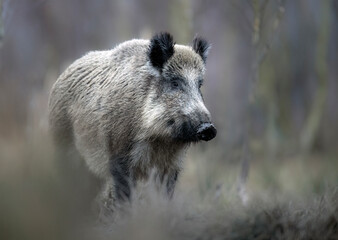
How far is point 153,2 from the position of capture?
1022 inches

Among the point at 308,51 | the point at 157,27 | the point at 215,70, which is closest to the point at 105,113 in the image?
the point at 308,51

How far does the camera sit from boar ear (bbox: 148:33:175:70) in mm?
7379

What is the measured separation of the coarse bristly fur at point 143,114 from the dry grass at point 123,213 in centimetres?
77

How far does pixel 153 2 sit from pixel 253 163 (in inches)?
410

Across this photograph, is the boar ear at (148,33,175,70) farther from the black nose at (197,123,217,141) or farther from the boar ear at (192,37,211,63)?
the black nose at (197,123,217,141)

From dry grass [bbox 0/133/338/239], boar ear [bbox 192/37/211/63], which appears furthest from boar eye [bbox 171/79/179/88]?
dry grass [bbox 0/133/338/239]

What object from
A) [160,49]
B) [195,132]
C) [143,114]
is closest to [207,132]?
[195,132]

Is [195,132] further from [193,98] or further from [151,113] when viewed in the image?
[151,113]

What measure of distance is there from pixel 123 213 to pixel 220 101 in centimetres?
1490

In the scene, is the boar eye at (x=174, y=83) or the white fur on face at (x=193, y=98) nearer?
the white fur on face at (x=193, y=98)

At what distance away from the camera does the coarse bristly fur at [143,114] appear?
724 cm

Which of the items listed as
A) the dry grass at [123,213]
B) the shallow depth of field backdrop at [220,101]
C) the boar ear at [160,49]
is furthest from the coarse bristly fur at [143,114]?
the dry grass at [123,213]

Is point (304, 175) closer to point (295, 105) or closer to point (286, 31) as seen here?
point (286, 31)

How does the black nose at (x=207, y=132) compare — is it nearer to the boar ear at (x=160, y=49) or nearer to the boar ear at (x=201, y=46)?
the boar ear at (x=160, y=49)
